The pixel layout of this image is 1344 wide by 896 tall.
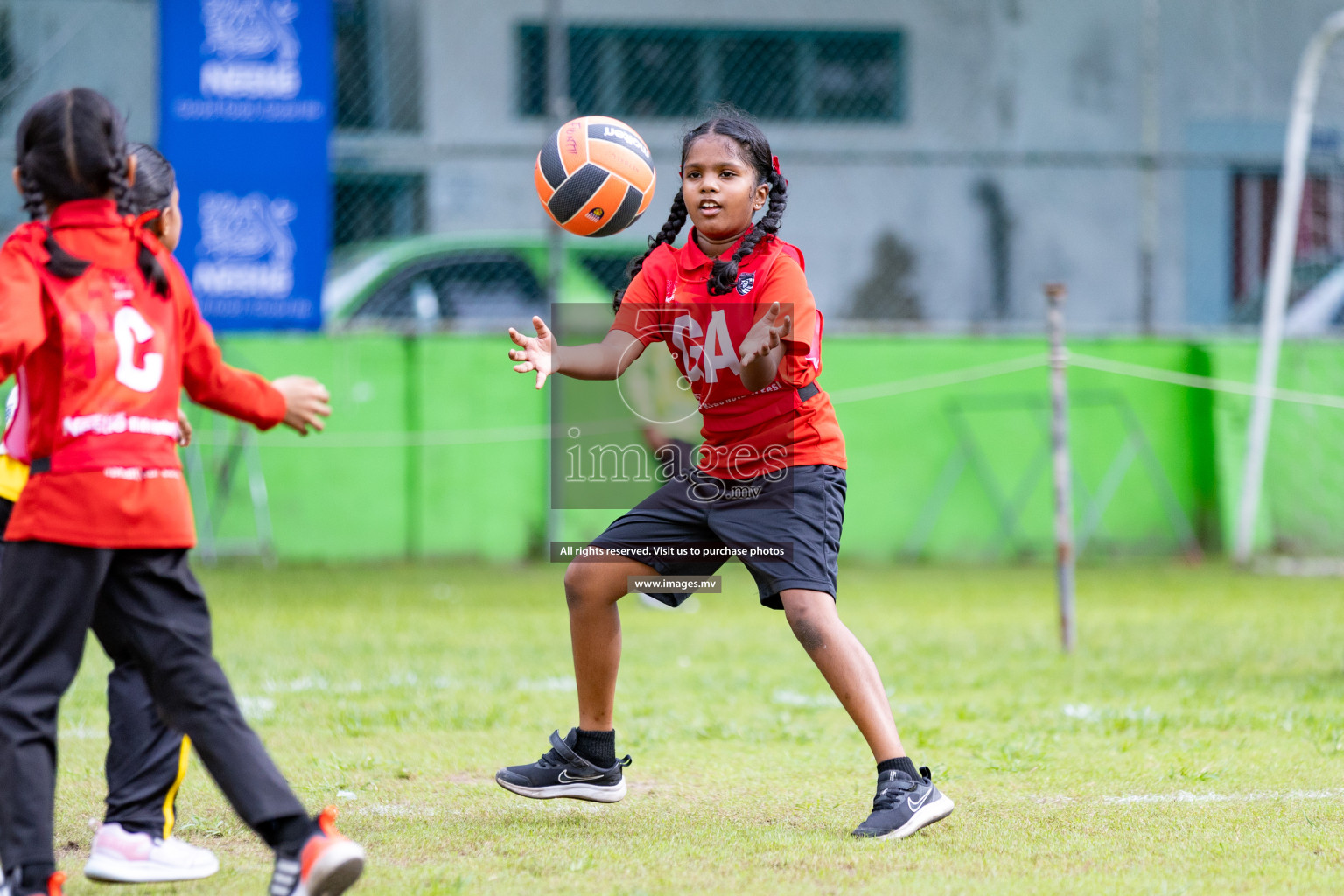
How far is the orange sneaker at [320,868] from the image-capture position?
2949 mm

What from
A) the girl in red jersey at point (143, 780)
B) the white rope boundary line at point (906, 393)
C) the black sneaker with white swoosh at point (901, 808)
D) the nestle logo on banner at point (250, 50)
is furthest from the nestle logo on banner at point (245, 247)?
the black sneaker with white swoosh at point (901, 808)

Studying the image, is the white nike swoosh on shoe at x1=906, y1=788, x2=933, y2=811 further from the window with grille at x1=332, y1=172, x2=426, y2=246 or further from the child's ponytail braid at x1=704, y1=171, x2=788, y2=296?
the window with grille at x1=332, y1=172, x2=426, y2=246

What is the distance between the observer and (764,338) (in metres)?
3.62

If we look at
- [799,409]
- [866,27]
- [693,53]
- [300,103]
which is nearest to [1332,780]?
[799,409]

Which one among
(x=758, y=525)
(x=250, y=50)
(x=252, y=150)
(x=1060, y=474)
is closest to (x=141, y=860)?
(x=758, y=525)

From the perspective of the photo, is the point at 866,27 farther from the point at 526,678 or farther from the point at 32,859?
the point at 32,859

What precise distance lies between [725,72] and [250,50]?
218 inches

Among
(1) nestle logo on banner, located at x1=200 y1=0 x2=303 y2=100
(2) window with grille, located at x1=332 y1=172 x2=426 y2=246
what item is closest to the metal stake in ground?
(1) nestle logo on banner, located at x1=200 y1=0 x2=303 y2=100

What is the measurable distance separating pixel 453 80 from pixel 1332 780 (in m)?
12.1

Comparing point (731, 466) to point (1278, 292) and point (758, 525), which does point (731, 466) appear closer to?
point (758, 525)

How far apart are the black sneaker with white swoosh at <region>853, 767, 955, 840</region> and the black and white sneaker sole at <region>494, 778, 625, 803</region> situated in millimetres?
707

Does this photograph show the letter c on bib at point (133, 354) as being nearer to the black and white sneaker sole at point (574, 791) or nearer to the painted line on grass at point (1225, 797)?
the black and white sneaker sole at point (574, 791)

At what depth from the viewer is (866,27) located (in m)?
15.5

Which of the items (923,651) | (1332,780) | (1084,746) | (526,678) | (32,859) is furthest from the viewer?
(923,651)
